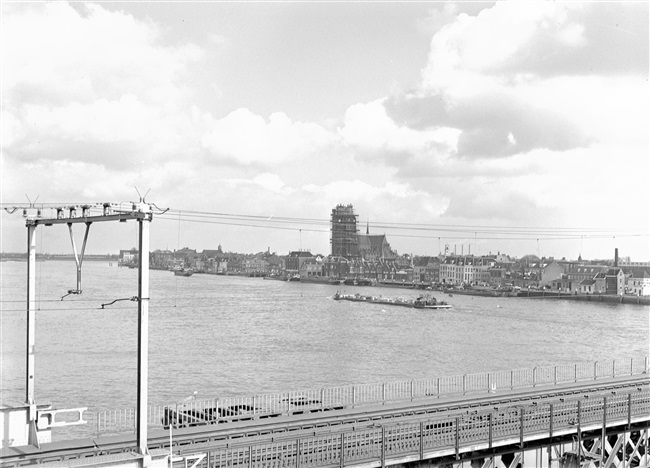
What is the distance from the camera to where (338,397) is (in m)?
26.6

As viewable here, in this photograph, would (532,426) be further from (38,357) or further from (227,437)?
(38,357)

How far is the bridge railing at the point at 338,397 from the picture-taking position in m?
21.2

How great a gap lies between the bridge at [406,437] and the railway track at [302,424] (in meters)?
0.03

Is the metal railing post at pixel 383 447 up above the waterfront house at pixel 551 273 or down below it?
below

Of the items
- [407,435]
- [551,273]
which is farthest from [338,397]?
[551,273]

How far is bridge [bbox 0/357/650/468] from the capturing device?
14750mm

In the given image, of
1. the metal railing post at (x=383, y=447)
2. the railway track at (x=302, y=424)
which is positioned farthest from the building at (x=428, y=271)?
the metal railing post at (x=383, y=447)

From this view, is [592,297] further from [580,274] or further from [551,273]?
[551,273]

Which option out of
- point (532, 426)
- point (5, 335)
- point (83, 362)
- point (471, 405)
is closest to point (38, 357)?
point (83, 362)

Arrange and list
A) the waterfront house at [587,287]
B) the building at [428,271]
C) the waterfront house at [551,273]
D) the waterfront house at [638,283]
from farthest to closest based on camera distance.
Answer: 1. the building at [428,271]
2. the waterfront house at [551,273]
3. the waterfront house at [587,287]
4. the waterfront house at [638,283]

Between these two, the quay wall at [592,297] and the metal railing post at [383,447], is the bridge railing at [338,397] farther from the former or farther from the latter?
the quay wall at [592,297]

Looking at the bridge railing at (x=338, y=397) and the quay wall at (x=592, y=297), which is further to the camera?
the quay wall at (x=592, y=297)

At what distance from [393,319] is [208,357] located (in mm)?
41057

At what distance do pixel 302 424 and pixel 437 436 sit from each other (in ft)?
11.3
